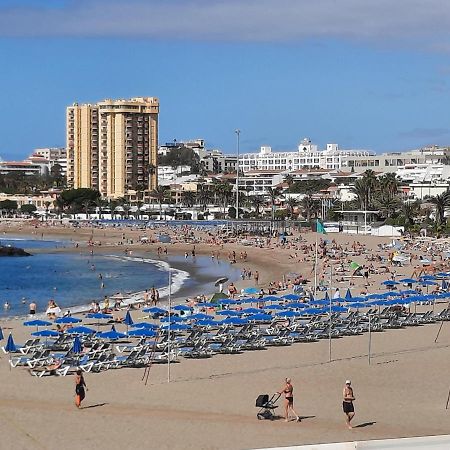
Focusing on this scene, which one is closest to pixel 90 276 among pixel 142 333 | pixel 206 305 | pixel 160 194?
pixel 206 305

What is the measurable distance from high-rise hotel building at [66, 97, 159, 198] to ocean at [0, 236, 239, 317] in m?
62.6

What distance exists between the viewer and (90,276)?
5250 centimetres

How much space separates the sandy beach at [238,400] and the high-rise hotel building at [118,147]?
116 meters

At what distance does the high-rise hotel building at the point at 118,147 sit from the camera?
5472 inches

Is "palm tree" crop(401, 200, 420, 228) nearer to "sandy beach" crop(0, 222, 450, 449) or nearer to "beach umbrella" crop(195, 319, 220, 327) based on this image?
"beach umbrella" crop(195, 319, 220, 327)

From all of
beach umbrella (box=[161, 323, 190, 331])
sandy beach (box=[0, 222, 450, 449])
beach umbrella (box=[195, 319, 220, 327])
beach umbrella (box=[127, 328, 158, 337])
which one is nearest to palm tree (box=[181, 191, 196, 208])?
beach umbrella (box=[195, 319, 220, 327])

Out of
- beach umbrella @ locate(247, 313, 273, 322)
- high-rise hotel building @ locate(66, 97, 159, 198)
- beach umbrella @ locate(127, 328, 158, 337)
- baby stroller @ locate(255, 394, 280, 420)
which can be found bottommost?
baby stroller @ locate(255, 394, 280, 420)

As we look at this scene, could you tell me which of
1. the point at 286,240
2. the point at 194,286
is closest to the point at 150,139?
the point at 286,240

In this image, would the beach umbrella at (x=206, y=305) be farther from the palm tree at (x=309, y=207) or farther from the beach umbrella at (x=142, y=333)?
the palm tree at (x=309, y=207)

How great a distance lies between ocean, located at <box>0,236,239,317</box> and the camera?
135 feet

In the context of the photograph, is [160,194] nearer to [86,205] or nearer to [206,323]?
[86,205]

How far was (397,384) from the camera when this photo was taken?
18359 mm

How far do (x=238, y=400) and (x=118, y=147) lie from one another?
124 metres

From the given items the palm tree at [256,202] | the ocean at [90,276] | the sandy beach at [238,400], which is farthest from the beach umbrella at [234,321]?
the palm tree at [256,202]
